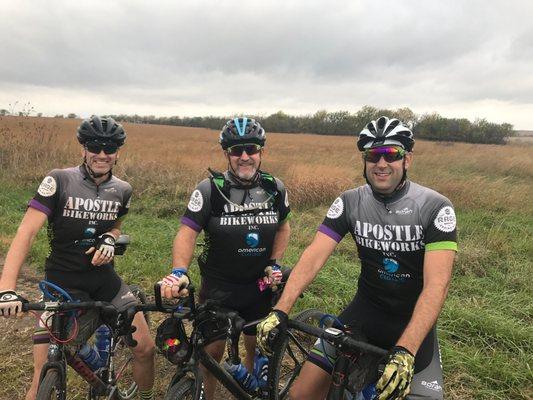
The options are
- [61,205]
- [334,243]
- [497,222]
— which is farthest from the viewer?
[497,222]

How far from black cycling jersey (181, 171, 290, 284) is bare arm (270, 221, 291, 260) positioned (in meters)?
0.07

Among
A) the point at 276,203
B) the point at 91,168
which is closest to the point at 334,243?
the point at 276,203

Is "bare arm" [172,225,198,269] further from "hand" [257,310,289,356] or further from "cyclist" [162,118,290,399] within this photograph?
"hand" [257,310,289,356]

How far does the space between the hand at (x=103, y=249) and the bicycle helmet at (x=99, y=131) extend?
0.78 m

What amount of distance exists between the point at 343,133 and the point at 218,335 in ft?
176

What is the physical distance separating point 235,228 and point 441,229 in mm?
1540

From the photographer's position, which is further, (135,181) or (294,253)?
(135,181)

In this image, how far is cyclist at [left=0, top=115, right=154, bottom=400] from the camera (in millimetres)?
3057

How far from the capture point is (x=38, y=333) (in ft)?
9.66

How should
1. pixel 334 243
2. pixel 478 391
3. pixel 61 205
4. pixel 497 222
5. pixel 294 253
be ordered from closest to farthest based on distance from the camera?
pixel 334 243
pixel 61 205
pixel 478 391
pixel 294 253
pixel 497 222

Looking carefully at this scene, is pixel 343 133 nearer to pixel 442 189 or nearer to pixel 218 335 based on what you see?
pixel 442 189

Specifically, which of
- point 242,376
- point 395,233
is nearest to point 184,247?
point 242,376

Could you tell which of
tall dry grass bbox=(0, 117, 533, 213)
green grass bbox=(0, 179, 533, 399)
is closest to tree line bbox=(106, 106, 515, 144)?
tall dry grass bbox=(0, 117, 533, 213)

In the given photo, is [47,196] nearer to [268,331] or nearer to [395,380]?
[268,331]
